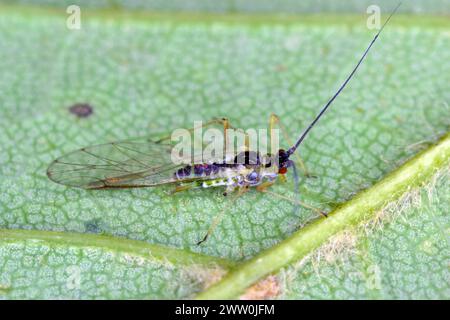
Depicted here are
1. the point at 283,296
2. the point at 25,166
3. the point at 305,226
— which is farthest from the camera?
the point at 25,166

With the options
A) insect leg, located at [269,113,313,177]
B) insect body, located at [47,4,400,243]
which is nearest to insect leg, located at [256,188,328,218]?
insect body, located at [47,4,400,243]

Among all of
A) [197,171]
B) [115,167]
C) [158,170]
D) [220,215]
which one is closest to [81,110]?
[115,167]

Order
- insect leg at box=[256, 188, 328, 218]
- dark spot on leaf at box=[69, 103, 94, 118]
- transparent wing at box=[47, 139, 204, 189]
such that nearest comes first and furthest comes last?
insect leg at box=[256, 188, 328, 218] < transparent wing at box=[47, 139, 204, 189] < dark spot on leaf at box=[69, 103, 94, 118]

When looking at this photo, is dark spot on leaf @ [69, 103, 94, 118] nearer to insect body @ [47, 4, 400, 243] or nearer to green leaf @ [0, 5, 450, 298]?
green leaf @ [0, 5, 450, 298]

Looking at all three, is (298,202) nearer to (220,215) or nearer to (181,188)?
(220,215)

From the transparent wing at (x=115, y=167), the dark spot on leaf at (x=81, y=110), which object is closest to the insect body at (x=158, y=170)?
the transparent wing at (x=115, y=167)

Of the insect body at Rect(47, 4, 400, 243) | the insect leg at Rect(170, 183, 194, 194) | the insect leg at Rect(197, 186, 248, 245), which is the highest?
the insect body at Rect(47, 4, 400, 243)
